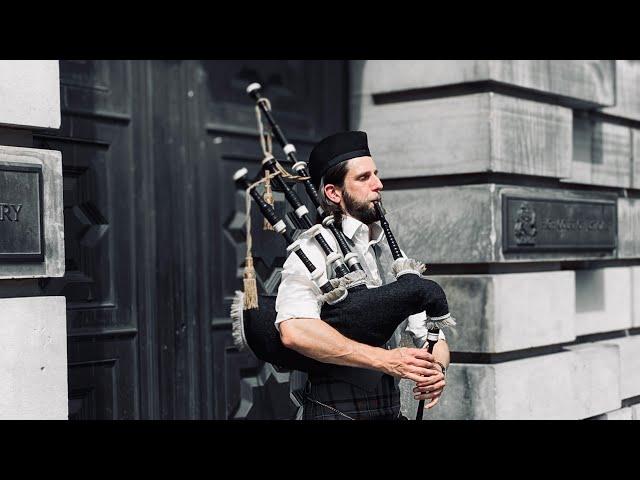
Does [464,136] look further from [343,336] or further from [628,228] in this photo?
[343,336]

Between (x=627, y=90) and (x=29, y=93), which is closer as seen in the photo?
(x=29, y=93)

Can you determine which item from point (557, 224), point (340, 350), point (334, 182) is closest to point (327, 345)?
point (340, 350)

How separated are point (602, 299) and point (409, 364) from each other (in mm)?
4089

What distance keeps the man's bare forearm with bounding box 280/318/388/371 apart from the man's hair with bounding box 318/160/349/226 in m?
0.55

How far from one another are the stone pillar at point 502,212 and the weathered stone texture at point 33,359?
8.10ft

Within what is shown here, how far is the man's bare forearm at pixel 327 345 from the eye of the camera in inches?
159

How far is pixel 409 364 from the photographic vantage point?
4.12 metres

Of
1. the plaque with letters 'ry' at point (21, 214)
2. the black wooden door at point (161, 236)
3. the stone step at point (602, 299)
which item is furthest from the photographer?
the stone step at point (602, 299)

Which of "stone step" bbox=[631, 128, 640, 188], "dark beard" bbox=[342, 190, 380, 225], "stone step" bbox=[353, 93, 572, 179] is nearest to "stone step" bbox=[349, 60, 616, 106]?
"stone step" bbox=[353, 93, 572, 179]

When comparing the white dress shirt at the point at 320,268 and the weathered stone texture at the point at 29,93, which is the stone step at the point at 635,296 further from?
the weathered stone texture at the point at 29,93

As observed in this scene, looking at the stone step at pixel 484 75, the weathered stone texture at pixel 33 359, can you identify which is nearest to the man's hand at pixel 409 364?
the weathered stone texture at pixel 33 359

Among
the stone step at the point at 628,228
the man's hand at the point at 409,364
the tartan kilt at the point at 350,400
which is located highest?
the stone step at the point at 628,228
